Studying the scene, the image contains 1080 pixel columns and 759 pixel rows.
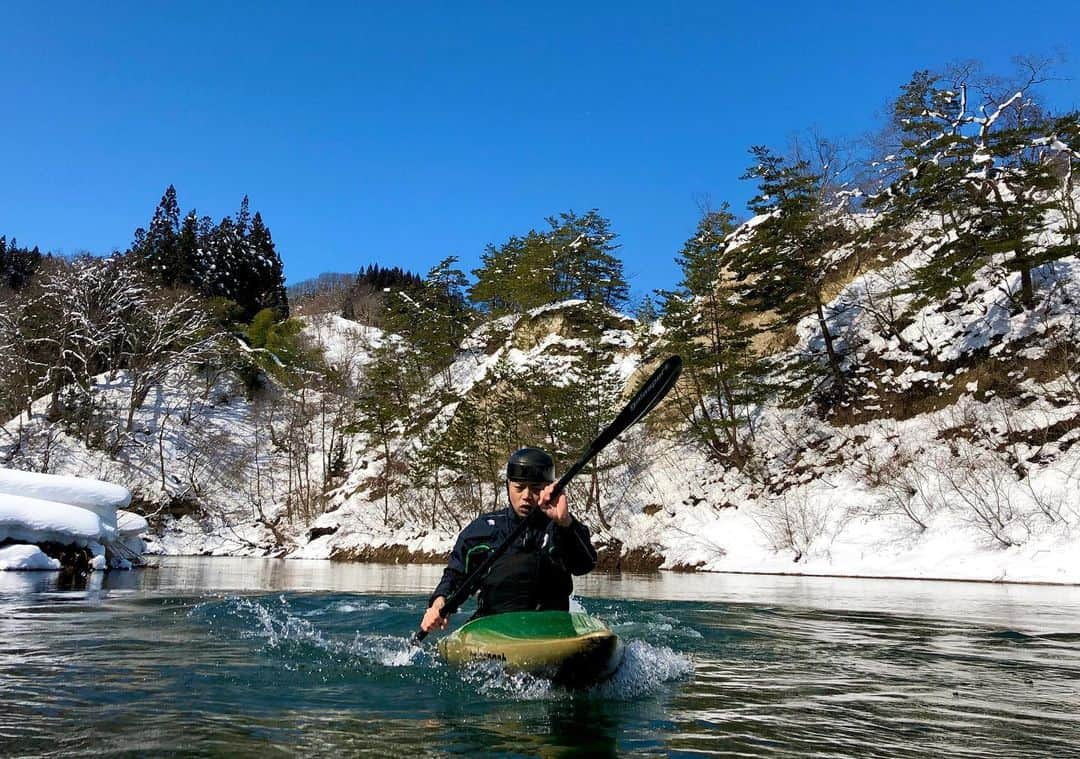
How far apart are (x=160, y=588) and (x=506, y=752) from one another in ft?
40.3

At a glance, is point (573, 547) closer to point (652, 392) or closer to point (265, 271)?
point (652, 392)

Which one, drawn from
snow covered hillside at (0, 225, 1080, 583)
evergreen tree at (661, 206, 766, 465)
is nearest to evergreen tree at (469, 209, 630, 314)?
snow covered hillside at (0, 225, 1080, 583)

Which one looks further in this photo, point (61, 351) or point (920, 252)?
point (61, 351)

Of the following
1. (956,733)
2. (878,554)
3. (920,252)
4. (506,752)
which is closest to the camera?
Result: (506,752)

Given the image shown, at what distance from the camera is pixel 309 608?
1061 centimetres

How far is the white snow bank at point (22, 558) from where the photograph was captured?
14875 mm

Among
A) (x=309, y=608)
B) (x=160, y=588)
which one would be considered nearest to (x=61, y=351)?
(x=160, y=588)

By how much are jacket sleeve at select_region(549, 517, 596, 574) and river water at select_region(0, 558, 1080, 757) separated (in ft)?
2.13

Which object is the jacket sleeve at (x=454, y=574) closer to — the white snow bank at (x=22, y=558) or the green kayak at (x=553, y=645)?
the green kayak at (x=553, y=645)

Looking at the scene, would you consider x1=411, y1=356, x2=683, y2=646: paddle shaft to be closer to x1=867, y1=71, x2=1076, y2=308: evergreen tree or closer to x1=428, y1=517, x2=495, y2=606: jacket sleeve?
x1=428, y1=517, x2=495, y2=606: jacket sleeve

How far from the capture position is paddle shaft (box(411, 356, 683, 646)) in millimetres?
5090

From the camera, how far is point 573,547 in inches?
204

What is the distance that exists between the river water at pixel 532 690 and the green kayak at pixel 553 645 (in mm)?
110

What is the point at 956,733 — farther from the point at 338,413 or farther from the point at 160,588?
the point at 338,413
